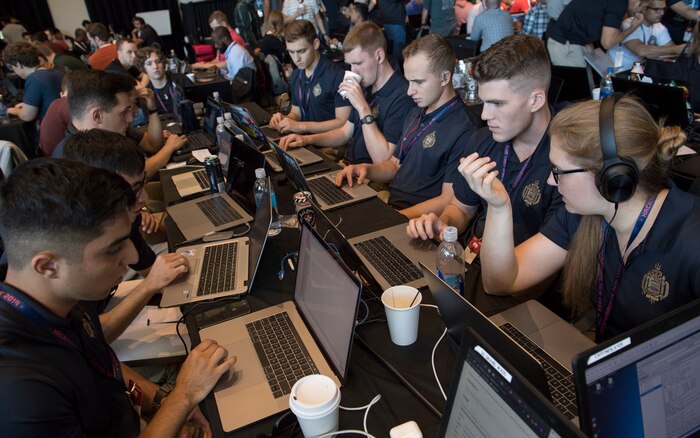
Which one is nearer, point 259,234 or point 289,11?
point 259,234

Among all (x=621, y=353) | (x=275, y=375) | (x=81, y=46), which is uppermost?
(x=621, y=353)

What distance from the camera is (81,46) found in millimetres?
9531

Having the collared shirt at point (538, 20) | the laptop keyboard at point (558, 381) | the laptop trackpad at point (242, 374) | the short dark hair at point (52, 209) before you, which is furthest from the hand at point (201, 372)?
the collared shirt at point (538, 20)

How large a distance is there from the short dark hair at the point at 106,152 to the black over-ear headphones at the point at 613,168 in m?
1.73

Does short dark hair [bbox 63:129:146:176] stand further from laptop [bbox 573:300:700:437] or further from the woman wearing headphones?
laptop [bbox 573:300:700:437]

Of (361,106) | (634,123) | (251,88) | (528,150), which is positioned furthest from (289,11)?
(634,123)

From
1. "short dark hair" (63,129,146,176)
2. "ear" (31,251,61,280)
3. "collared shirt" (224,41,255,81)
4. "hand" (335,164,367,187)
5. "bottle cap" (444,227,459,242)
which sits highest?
"ear" (31,251,61,280)

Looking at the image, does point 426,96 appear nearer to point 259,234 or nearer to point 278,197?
point 278,197

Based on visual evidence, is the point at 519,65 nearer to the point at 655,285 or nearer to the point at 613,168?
the point at 613,168

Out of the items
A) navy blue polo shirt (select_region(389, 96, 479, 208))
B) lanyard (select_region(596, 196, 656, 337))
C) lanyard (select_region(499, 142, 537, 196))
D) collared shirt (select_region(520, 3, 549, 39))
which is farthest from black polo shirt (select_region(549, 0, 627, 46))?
lanyard (select_region(596, 196, 656, 337))

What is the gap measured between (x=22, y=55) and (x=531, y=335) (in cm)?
540

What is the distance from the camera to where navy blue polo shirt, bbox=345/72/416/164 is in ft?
9.55

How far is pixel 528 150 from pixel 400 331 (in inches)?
42.0

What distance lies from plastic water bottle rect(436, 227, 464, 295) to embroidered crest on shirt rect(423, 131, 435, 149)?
0.97m
